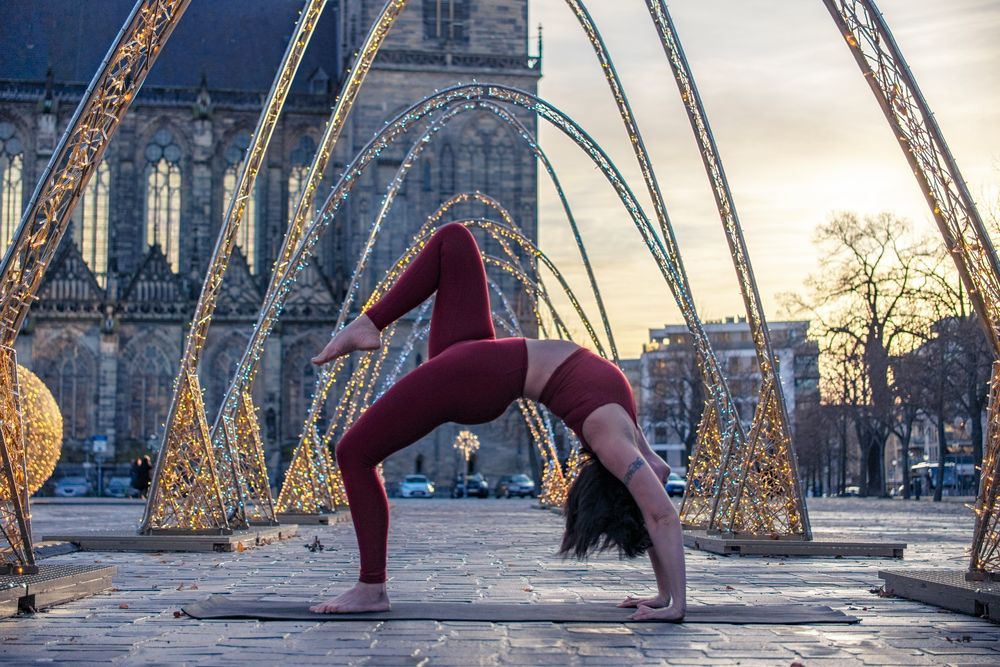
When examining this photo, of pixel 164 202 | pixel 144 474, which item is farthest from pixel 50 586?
pixel 164 202

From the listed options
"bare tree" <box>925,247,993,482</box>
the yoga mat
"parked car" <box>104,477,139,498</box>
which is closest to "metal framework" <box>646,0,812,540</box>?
the yoga mat

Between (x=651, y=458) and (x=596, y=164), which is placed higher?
(x=596, y=164)

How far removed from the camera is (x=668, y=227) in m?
18.0

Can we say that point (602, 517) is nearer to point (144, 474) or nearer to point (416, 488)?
point (144, 474)

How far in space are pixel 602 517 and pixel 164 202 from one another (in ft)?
208

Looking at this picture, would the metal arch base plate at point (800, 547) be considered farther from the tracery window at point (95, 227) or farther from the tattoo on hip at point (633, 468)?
the tracery window at point (95, 227)

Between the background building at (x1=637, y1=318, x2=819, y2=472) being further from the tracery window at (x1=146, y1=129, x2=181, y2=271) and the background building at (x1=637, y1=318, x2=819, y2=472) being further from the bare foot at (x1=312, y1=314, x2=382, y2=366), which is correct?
the bare foot at (x1=312, y1=314, x2=382, y2=366)

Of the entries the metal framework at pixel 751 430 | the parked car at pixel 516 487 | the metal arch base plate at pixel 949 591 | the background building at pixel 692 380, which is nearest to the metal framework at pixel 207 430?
the metal framework at pixel 751 430

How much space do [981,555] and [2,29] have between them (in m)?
70.6

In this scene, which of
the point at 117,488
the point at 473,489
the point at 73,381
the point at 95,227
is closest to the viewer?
the point at 117,488

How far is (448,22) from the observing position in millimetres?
64062

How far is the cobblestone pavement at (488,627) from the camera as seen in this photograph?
6.06 metres

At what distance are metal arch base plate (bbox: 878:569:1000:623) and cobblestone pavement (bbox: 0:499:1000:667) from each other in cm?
10

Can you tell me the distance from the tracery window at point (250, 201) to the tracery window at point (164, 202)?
227 centimetres
